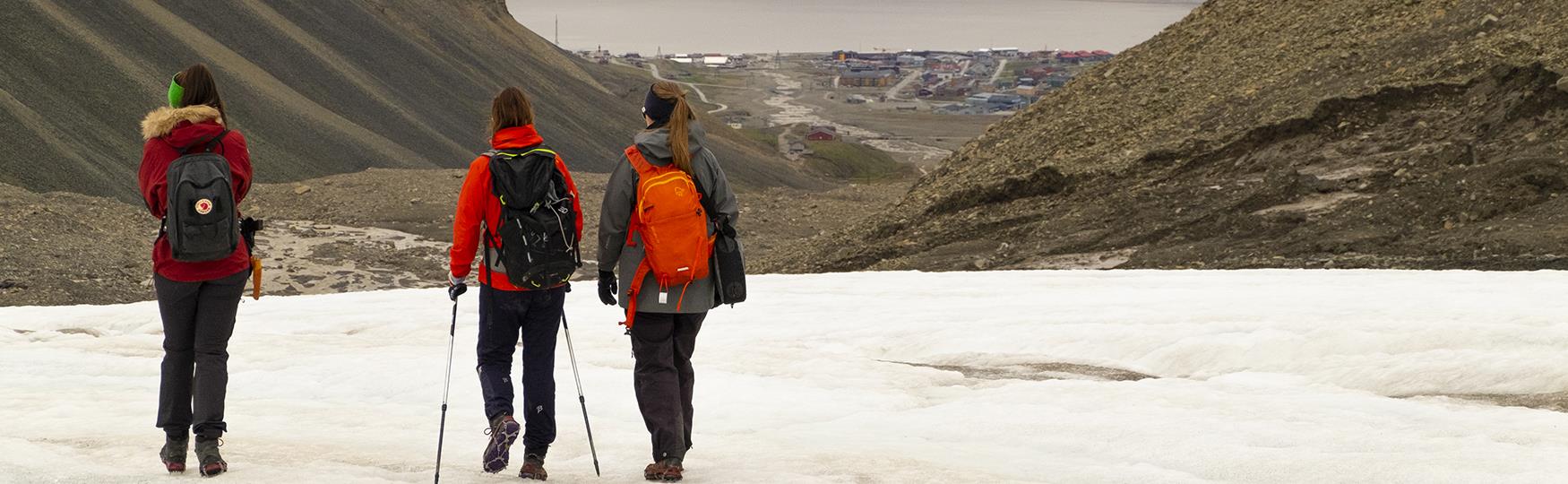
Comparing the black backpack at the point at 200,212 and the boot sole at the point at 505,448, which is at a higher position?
the black backpack at the point at 200,212

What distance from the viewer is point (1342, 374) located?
10250 millimetres

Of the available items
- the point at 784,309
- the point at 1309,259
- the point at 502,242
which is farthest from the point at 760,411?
the point at 1309,259

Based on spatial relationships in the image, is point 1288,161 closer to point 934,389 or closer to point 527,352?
point 934,389

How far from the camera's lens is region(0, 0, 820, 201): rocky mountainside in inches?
1742

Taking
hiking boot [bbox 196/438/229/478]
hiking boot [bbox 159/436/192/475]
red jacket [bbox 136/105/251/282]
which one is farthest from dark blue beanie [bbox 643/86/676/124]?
hiking boot [bbox 159/436/192/475]

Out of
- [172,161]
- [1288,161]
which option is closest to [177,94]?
[172,161]

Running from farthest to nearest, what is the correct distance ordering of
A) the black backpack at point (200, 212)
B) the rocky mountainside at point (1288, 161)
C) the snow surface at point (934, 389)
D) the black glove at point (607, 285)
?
the rocky mountainside at point (1288, 161), the snow surface at point (934, 389), the black glove at point (607, 285), the black backpack at point (200, 212)

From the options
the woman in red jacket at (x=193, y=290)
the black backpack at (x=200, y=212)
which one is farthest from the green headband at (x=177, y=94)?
the black backpack at (x=200, y=212)

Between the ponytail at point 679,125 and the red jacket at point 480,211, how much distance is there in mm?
521

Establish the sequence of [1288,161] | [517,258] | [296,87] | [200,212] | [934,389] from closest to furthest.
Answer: [200,212] < [517,258] < [934,389] < [1288,161] < [296,87]

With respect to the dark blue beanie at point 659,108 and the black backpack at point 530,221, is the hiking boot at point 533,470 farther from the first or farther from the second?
the dark blue beanie at point 659,108

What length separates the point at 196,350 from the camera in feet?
23.8

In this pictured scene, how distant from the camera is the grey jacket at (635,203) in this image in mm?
7156

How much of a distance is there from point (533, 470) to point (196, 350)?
1.71m
